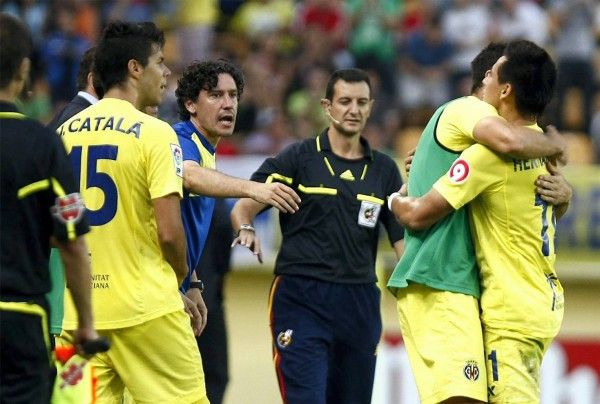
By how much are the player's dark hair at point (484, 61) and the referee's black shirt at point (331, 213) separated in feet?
5.78

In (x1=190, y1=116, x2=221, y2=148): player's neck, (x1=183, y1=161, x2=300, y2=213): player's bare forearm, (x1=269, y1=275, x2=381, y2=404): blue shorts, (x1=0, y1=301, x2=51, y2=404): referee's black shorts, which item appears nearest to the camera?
(x1=0, y1=301, x2=51, y2=404): referee's black shorts

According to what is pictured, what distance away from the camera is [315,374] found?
8.84 m

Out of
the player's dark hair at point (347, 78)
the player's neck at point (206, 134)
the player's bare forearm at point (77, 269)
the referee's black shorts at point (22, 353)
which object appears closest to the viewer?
the referee's black shorts at point (22, 353)

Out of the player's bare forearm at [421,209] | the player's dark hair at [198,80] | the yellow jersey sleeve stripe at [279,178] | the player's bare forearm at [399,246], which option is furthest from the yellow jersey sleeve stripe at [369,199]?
the player's bare forearm at [421,209]

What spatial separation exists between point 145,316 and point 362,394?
96.8 inches

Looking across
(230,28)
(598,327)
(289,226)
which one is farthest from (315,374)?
(230,28)

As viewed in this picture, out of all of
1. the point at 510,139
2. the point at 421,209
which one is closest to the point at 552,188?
the point at 510,139

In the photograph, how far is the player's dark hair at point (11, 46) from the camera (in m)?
5.47

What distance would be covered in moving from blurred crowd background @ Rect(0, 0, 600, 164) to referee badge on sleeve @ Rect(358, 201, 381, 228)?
6411 mm

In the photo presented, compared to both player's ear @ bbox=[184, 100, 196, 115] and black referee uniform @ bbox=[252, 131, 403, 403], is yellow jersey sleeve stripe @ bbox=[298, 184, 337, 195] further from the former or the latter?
player's ear @ bbox=[184, 100, 196, 115]

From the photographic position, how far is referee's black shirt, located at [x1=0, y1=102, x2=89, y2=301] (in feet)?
18.0

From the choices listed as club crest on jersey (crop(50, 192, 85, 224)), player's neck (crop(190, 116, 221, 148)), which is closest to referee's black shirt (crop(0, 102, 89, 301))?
club crest on jersey (crop(50, 192, 85, 224))

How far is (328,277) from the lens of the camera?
900cm

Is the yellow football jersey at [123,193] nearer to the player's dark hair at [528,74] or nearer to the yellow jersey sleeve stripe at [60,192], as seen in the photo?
the yellow jersey sleeve stripe at [60,192]
